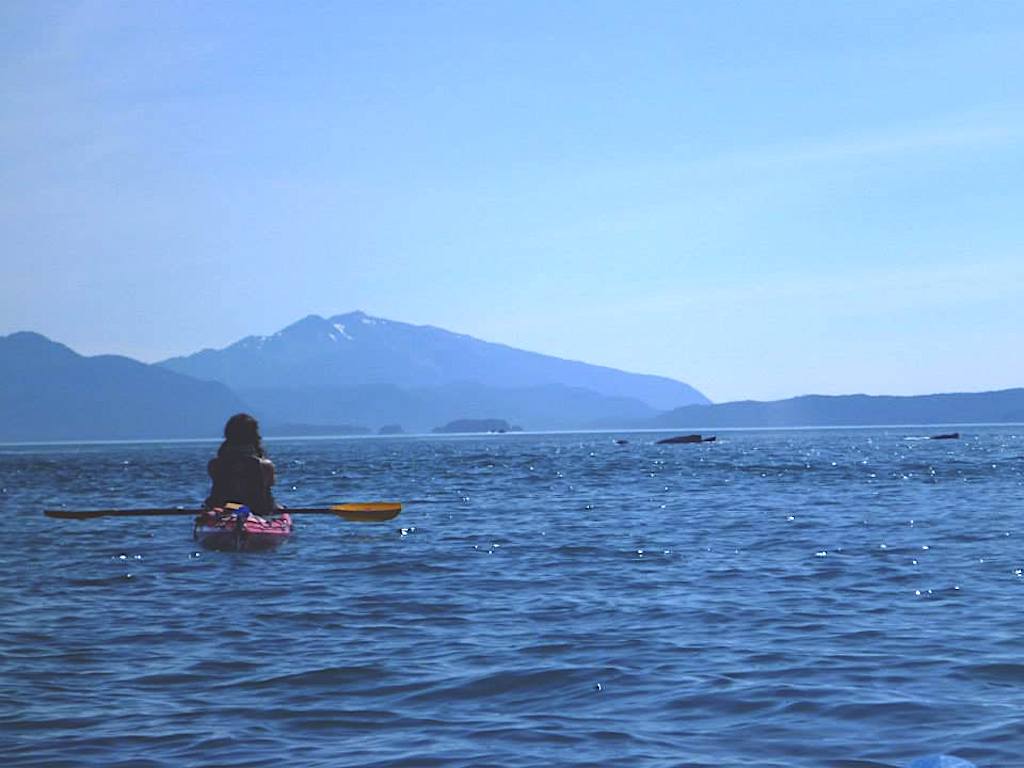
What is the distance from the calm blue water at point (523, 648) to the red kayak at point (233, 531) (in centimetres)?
64

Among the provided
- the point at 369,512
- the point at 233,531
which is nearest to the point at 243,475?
the point at 233,531

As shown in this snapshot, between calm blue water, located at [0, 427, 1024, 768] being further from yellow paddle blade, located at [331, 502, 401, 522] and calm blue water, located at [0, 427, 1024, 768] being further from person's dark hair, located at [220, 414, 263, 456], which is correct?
person's dark hair, located at [220, 414, 263, 456]

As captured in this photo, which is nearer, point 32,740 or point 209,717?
point 32,740

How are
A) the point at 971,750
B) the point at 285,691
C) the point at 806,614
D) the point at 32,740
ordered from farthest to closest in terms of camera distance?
the point at 806,614
the point at 285,691
the point at 32,740
the point at 971,750

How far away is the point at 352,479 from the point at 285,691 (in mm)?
67234

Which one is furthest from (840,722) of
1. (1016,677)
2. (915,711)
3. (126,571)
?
(126,571)

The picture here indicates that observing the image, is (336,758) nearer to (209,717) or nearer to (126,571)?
(209,717)

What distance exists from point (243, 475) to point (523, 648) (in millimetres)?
16945

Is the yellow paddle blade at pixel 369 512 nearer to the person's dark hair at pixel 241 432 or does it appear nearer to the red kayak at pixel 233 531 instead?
the red kayak at pixel 233 531

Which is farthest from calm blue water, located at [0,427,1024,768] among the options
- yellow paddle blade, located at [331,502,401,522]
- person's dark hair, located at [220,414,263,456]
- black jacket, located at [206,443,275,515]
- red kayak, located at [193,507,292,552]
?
person's dark hair, located at [220,414,263,456]

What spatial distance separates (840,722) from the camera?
11.5m

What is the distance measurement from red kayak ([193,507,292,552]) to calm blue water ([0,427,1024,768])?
25.1 inches

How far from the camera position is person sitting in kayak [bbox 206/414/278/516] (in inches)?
1198

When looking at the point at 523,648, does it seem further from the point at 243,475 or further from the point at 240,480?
the point at 240,480
